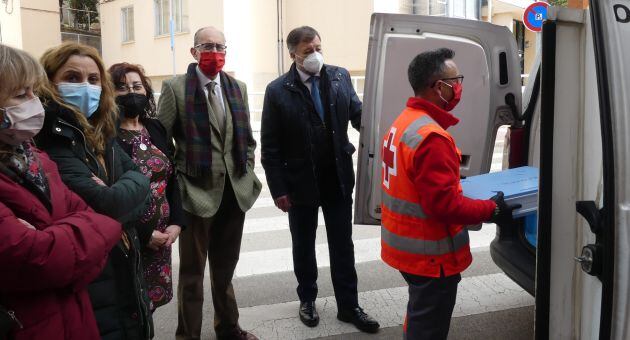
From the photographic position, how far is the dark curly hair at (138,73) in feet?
9.66

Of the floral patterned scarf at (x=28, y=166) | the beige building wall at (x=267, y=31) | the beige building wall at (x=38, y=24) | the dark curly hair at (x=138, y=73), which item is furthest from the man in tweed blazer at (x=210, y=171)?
the beige building wall at (x=38, y=24)

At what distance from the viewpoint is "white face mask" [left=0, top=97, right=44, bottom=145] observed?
181 cm

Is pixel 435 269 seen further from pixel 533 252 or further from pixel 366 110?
pixel 366 110

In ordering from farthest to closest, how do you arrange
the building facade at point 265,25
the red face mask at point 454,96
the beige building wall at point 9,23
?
the building facade at point 265,25 → the beige building wall at point 9,23 → the red face mask at point 454,96

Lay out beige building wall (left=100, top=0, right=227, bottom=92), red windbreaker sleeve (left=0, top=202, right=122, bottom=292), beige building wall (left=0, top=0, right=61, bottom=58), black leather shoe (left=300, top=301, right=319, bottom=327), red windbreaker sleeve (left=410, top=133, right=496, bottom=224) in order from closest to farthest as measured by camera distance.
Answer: red windbreaker sleeve (left=0, top=202, right=122, bottom=292), red windbreaker sleeve (left=410, top=133, right=496, bottom=224), black leather shoe (left=300, top=301, right=319, bottom=327), beige building wall (left=100, top=0, right=227, bottom=92), beige building wall (left=0, top=0, right=61, bottom=58)

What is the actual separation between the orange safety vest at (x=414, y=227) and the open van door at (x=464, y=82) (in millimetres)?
915

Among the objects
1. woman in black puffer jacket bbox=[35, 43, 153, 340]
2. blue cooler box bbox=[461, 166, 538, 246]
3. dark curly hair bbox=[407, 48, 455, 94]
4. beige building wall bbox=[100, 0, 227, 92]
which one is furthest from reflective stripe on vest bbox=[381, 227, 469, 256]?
beige building wall bbox=[100, 0, 227, 92]

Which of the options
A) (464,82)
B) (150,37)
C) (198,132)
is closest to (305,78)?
(198,132)

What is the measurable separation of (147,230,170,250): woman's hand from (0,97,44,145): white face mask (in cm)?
100

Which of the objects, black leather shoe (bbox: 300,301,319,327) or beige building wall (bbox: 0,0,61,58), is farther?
beige building wall (bbox: 0,0,61,58)

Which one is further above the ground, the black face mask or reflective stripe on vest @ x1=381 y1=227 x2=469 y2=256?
the black face mask

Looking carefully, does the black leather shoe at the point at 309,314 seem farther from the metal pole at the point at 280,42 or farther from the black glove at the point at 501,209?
the metal pole at the point at 280,42

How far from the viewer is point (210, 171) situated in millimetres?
3301

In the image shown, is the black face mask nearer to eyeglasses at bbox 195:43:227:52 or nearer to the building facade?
eyeglasses at bbox 195:43:227:52
